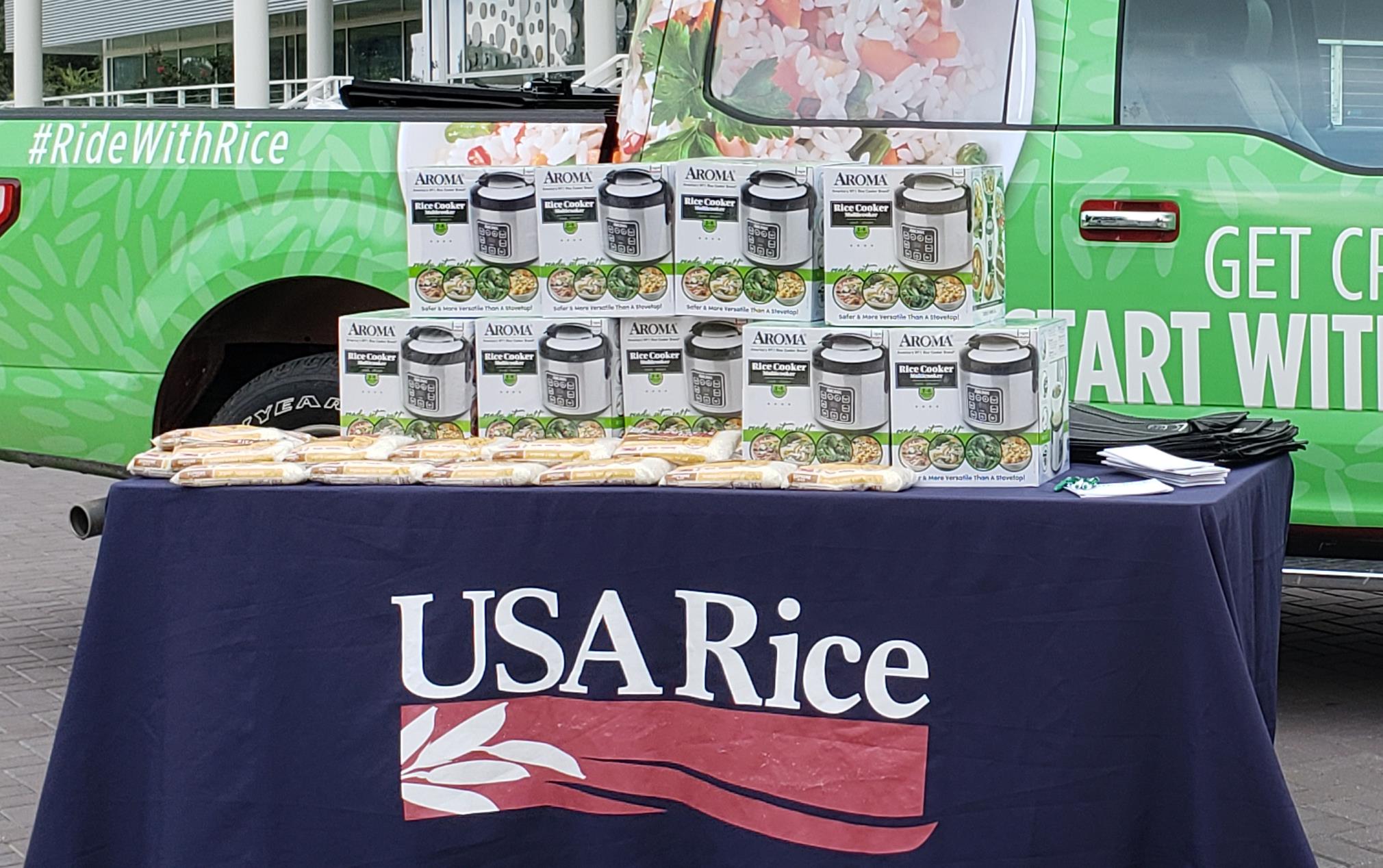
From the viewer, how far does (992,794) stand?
2963mm

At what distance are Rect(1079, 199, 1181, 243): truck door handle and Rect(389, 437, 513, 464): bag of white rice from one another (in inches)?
73.9

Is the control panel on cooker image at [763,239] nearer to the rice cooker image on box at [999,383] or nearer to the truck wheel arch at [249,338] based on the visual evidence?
the rice cooker image on box at [999,383]

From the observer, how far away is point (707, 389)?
3.38 m

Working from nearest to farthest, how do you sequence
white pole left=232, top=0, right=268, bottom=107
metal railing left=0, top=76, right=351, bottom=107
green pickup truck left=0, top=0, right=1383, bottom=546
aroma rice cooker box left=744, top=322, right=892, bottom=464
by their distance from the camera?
aroma rice cooker box left=744, top=322, right=892, bottom=464 → green pickup truck left=0, top=0, right=1383, bottom=546 → white pole left=232, top=0, right=268, bottom=107 → metal railing left=0, top=76, right=351, bottom=107

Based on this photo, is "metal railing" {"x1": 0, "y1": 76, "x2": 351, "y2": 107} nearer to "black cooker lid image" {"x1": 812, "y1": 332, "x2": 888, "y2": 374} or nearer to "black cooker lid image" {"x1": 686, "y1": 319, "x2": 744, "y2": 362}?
"black cooker lid image" {"x1": 686, "y1": 319, "x2": 744, "y2": 362}

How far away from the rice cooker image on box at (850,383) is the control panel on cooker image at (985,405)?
0.48ft

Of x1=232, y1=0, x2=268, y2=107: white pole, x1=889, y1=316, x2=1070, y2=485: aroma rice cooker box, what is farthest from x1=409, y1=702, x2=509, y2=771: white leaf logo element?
x1=232, y1=0, x2=268, y2=107: white pole

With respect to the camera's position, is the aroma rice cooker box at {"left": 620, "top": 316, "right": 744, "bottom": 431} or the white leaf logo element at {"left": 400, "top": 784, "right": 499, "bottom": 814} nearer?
the white leaf logo element at {"left": 400, "top": 784, "right": 499, "bottom": 814}

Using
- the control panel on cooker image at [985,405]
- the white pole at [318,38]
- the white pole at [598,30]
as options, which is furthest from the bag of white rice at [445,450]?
the white pole at [318,38]

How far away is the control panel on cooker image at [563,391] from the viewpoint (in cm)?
339

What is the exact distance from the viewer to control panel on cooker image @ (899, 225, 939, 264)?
3096 millimetres

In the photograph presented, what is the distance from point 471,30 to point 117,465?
1825 cm

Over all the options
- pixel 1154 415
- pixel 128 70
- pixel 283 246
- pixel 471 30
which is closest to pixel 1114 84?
pixel 1154 415

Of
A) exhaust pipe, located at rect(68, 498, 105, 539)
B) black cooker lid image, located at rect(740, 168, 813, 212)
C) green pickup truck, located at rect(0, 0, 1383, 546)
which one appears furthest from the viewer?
green pickup truck, located at rect(0, 0, 1383, 546)
